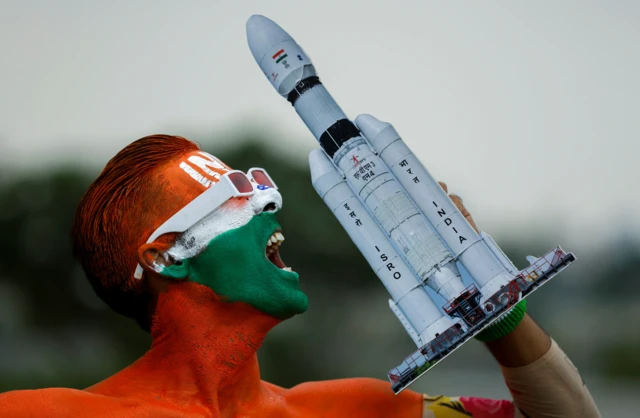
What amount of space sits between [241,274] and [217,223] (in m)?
0.31

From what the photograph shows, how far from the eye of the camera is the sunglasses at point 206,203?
4.57 metres

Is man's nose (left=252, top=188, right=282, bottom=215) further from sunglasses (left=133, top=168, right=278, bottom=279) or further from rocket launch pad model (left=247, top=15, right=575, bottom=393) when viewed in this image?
rocket launch pad model (left=247, top=15, right=575, bottom=393)

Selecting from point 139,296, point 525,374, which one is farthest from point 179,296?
point 525,374

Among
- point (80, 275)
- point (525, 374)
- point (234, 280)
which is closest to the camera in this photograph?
point (234, 280)

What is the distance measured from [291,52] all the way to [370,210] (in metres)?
1.36

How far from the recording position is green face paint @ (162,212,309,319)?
458cm

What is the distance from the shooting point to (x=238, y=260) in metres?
4.61

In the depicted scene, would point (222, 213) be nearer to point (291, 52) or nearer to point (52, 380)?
point (291, 52)

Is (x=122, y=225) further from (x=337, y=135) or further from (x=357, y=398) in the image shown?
(x=337, y=135)

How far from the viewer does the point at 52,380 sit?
1316cm

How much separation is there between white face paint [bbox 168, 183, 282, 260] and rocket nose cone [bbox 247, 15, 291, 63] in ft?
6.26

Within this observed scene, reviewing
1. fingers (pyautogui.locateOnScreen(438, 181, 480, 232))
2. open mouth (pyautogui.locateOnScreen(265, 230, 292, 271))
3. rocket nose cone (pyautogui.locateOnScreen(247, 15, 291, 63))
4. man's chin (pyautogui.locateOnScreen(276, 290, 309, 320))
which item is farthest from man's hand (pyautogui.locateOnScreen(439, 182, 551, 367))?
rocket nose cone (pyautogui.locateOnScreen(247, 15, 291, 63))

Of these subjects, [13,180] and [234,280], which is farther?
[13,180]

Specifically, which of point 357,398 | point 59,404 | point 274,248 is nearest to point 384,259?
point 357,398
